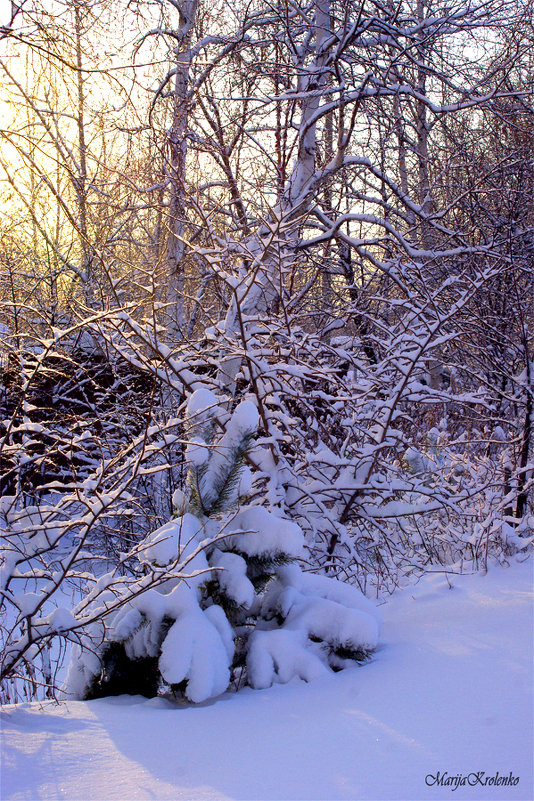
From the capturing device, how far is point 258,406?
421cm

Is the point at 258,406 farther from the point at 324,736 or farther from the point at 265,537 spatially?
the point at 324,736

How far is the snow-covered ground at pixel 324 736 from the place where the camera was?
5.55 feet

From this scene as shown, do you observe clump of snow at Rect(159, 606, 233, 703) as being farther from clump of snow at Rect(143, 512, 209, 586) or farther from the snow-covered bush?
clump of snow at Rect(143, 512, 209, 586)

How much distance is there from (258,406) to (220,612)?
1.71m

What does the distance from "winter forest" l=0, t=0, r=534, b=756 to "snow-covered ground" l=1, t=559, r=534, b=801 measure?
17cm

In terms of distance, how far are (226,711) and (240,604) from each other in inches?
16.9

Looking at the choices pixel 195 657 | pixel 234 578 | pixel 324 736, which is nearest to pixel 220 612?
pixel 234 578

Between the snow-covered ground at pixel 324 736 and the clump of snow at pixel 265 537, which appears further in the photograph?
the clump of snow at pixel 265 537

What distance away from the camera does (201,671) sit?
245cm

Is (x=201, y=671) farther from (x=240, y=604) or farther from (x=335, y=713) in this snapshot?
(x=335, y=713)

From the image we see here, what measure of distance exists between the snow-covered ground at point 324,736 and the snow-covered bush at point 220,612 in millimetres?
110

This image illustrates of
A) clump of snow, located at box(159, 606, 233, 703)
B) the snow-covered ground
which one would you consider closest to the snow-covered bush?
clump of snow, located at box(159, 606, 233, 703)

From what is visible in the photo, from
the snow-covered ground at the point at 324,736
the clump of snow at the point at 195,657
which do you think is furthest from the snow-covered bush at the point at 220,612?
the snow-covered ground at the point at 324,736

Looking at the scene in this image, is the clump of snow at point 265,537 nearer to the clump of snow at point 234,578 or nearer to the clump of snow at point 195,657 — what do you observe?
the clump of snow at point 234,578
